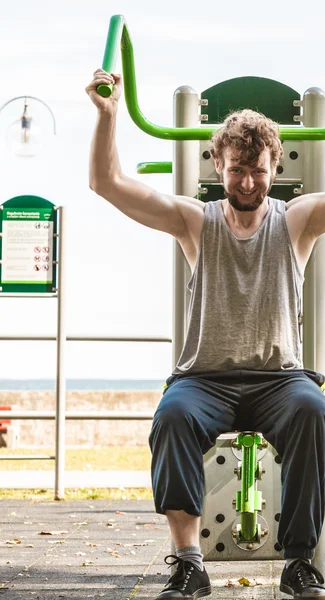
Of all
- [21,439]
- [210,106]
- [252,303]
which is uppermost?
[210,106]

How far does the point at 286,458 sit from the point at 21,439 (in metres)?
11.4

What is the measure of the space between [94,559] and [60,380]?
246 centimetres

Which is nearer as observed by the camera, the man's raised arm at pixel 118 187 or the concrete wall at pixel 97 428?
the man's raised arm at pixel 118 187

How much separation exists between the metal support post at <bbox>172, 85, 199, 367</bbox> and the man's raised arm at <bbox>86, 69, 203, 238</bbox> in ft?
1.24

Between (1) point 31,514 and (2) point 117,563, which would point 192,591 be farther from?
(1) point 31,514

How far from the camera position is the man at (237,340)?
250 centimetres

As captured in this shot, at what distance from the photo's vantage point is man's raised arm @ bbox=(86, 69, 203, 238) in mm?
2654

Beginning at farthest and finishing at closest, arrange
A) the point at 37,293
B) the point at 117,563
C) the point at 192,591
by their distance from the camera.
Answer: the point at 37,293 → the point at 117,563 → the point at 192,591

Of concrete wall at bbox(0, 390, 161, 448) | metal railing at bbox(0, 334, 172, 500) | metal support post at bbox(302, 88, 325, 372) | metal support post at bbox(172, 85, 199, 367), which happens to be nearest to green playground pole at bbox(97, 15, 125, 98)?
metal support post at bbox(172, 85, 199, 367)

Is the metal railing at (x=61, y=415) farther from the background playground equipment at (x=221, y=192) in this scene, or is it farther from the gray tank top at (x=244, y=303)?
the gray tank top at (x=244, y=303)

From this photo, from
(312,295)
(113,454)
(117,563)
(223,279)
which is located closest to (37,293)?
(117,563)

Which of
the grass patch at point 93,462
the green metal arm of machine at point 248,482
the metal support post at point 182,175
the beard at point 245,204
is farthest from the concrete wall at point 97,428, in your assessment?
the beard at point 245,204

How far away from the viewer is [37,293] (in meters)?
6.35

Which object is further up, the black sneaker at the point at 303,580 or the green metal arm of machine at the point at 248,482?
the green metal arm of machine at the point at 248,482
